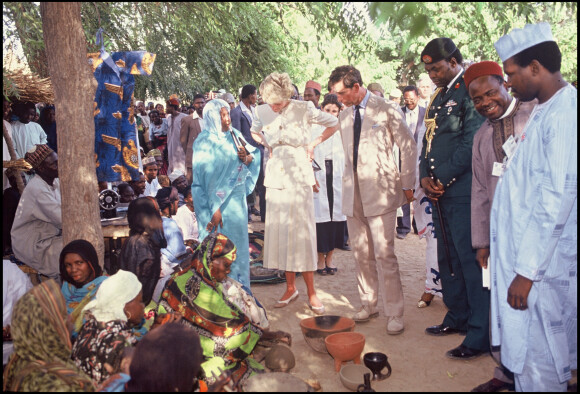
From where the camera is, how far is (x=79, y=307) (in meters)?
3.78

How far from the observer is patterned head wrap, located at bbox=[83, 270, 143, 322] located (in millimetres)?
3158

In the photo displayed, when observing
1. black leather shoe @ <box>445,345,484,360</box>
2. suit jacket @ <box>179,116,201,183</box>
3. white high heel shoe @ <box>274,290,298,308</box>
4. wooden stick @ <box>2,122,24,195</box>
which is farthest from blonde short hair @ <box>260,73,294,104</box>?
suit jacket @ <box>179,116,201,183</box>

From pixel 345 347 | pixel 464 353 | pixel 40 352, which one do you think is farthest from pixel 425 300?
pixel 40 352

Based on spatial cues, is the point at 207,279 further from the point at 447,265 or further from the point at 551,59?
the point at 551,59

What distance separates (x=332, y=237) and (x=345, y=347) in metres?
3.31

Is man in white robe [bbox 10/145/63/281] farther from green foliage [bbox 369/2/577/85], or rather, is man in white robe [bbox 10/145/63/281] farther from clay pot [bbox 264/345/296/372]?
green foliage [bbox 369/2/577/85]

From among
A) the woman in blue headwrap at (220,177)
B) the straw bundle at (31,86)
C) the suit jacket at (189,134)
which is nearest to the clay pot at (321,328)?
the woman in blue headwrap at (220,177)

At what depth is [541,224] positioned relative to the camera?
286 cm

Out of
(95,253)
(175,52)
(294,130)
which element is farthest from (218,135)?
(175,52)

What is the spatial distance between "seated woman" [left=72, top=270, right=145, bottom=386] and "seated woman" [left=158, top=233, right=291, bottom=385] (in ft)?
2.09

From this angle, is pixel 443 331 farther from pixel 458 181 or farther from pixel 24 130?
pixel 24 130

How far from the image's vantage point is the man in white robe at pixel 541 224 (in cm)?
282

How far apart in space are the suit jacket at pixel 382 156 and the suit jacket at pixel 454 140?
12.5 inches

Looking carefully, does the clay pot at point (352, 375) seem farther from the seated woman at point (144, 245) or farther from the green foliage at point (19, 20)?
the green foliage at point (19, 20)
